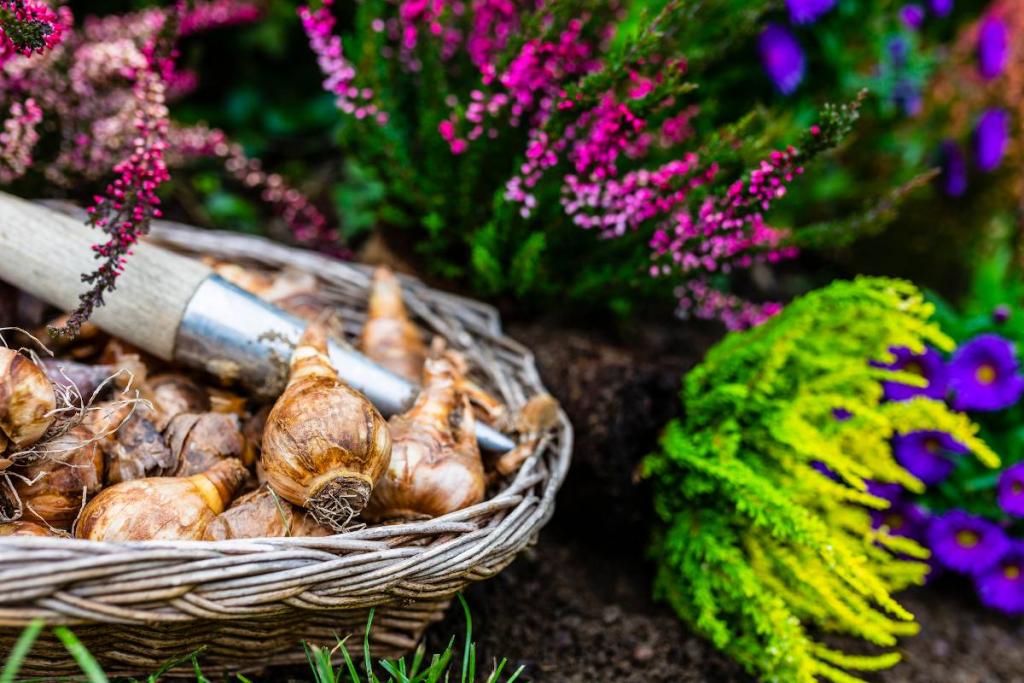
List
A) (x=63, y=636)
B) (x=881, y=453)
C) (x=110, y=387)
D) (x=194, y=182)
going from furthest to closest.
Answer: (x=194, y=182) < (x=881, y=453) < (x=110, y=387) < (x=63, y=636)

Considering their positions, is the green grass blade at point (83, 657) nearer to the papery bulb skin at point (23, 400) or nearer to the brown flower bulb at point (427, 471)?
the papery bulb skin at point (23, 400)

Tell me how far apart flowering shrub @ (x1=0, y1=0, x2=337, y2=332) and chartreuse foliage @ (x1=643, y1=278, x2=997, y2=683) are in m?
1.15

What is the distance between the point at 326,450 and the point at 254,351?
1.53 ft

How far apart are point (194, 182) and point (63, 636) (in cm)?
220

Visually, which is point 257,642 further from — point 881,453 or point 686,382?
point 881,453

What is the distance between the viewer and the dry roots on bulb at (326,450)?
126 centimetres

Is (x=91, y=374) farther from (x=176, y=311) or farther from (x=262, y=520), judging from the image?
(x=262, y=520)

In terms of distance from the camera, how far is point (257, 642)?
133 cm

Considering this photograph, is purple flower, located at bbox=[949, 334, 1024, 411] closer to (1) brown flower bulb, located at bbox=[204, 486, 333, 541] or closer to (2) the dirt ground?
(2) the dirt ground

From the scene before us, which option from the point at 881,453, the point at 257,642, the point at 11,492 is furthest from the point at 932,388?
the point at 11,492

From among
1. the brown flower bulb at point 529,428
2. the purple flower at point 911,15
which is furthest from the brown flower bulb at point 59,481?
the purple flower at point 911,15

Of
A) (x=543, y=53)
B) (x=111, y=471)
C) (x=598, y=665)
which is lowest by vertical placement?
(x=598, y=665)

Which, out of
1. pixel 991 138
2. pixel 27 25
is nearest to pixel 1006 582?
pixel 991 138

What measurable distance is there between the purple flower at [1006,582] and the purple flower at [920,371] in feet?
1.57
